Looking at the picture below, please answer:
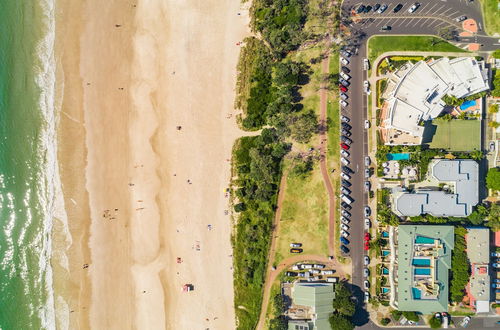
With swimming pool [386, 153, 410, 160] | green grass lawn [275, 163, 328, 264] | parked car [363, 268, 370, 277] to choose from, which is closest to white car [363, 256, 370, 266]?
parked car [363, 268, 370, 277]

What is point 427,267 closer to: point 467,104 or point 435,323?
point 435,323

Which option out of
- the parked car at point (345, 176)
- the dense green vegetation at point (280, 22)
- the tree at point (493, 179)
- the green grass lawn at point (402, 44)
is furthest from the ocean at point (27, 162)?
the tree at point (493, 179)

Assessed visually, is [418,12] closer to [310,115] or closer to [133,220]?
[310,115]

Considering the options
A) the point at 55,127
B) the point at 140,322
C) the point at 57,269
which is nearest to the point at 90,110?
the point at 55,127

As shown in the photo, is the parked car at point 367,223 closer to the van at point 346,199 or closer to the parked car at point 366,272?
the van at point 346,199

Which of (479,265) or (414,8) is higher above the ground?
(414,8)

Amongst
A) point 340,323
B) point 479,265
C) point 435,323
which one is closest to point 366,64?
point 479,265

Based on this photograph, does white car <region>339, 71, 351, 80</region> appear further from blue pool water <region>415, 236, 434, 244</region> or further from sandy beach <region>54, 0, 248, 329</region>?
blue pool water <region>415, 236, 434, 244</region>

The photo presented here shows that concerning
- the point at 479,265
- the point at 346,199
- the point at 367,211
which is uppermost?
the point at 346,199
